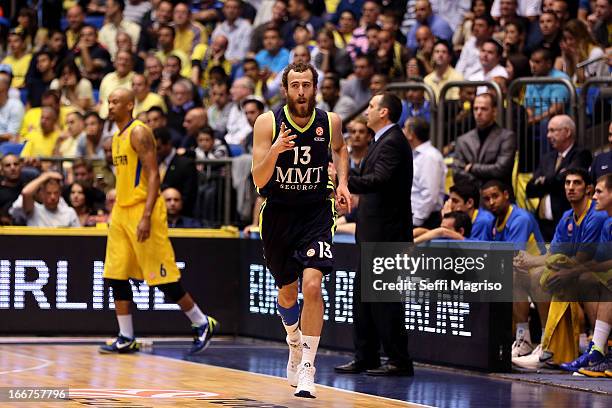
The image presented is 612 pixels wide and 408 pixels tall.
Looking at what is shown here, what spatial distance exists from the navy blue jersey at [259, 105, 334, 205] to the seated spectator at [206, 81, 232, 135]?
9.03 metres

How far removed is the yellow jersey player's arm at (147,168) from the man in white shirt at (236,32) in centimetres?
860

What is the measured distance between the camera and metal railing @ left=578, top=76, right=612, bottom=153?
14.6m

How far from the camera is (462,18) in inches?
764

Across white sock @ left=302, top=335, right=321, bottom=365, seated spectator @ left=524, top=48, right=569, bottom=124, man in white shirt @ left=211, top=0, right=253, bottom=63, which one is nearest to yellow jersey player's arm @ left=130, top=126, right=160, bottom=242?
white sock @ left=302, top=335, right=321, bottom=365

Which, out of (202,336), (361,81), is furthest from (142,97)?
(202,336)

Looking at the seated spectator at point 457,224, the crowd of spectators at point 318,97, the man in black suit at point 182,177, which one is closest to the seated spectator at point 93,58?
the crowd of spectators at point 318,97

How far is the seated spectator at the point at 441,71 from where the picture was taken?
16.9m

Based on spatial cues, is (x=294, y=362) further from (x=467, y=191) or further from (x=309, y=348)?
(x=467, y=191)

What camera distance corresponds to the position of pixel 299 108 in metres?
9.97

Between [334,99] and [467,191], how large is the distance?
4969 millimetres

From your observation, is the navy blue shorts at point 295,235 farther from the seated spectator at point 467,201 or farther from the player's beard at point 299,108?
the seated spectator at point 467,201

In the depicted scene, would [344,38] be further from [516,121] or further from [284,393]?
[284,393]

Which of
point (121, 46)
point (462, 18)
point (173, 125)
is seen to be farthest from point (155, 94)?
point (462, 18)

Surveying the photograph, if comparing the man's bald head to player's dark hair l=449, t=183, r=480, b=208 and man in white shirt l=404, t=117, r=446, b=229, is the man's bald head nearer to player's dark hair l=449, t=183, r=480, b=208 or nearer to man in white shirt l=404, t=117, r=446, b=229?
man in white shirt l=404, t=117, r=446, b=229
